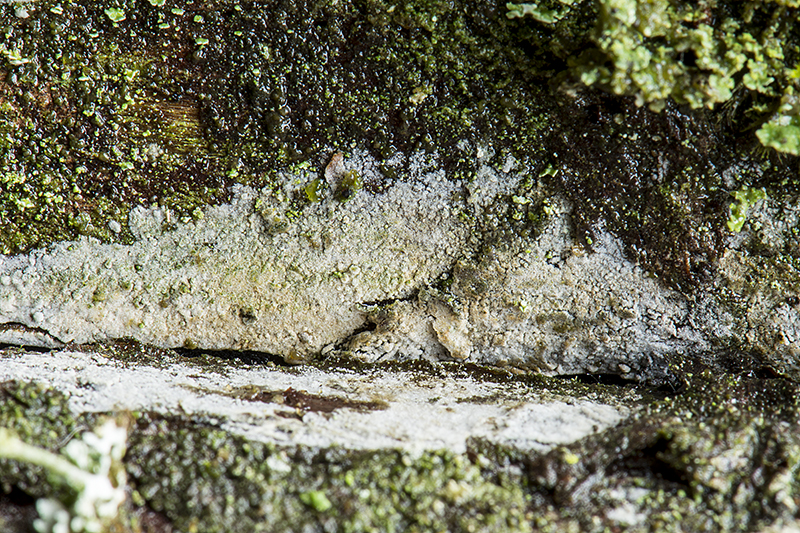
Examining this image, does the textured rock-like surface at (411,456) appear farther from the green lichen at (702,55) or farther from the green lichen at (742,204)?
the green lichen at (702,55)

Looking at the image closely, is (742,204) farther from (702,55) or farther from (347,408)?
(347,408)

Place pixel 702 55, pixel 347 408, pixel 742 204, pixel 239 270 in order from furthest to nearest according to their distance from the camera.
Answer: pixel 239 270 < pixel 742 204 < pixel 347 408 < pixel 702 55

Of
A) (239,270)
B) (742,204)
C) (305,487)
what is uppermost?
(742,204)

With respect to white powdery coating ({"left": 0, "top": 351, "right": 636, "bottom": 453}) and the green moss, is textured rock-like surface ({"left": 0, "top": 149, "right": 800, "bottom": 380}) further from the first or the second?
the green moss

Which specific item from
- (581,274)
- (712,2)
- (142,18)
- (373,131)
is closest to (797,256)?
(581,274)

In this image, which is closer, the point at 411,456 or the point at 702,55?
the point at 411,456

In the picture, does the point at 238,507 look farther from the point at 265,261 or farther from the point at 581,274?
the point at 581,274

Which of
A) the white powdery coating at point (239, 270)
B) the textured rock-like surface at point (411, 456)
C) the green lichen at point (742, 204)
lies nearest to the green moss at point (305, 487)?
the textured rock-like surface at point (411, 456)

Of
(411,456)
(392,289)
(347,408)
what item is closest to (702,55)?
(392,289)
